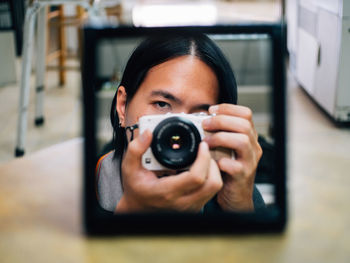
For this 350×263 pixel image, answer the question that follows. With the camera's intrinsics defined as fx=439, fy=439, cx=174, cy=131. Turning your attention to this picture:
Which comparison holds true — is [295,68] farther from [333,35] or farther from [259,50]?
[259,50]

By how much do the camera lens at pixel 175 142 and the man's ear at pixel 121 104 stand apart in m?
0.05

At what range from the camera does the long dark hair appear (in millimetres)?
346

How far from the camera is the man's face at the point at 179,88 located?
→ 347 mm

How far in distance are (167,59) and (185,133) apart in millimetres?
63

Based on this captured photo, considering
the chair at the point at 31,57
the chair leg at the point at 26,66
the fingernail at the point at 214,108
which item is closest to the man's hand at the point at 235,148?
the fingernail at the point at 214,108

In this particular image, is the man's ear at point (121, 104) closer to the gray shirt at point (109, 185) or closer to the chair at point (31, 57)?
the gray shirt at point (109, 185)

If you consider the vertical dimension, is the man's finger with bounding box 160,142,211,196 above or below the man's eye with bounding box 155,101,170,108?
below

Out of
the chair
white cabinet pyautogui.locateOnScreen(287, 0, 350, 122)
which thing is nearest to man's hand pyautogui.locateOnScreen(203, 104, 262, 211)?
white cabinet pyautogui.locateOnScreen(287, 0, 350, 122)

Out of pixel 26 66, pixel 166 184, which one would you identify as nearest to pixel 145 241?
pixel 166 184

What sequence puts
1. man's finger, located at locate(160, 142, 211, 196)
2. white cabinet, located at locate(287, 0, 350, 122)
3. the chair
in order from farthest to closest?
the chair
white cabinet, located at locate(287, 0, 350, 122)
man's finger, located at locate(160, 142, 211, 196)

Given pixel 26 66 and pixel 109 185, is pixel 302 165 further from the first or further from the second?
pixel 26 66

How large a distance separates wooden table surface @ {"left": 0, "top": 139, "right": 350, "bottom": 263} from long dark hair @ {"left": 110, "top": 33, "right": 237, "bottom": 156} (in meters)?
0.07

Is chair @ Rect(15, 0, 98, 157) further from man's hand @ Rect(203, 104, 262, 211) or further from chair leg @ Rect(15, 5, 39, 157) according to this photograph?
man's hand @ Rect(203, 104, 262, 211)

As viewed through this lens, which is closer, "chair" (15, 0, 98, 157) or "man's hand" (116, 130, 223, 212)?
"man's hand" (116, 130, 223, 212)
